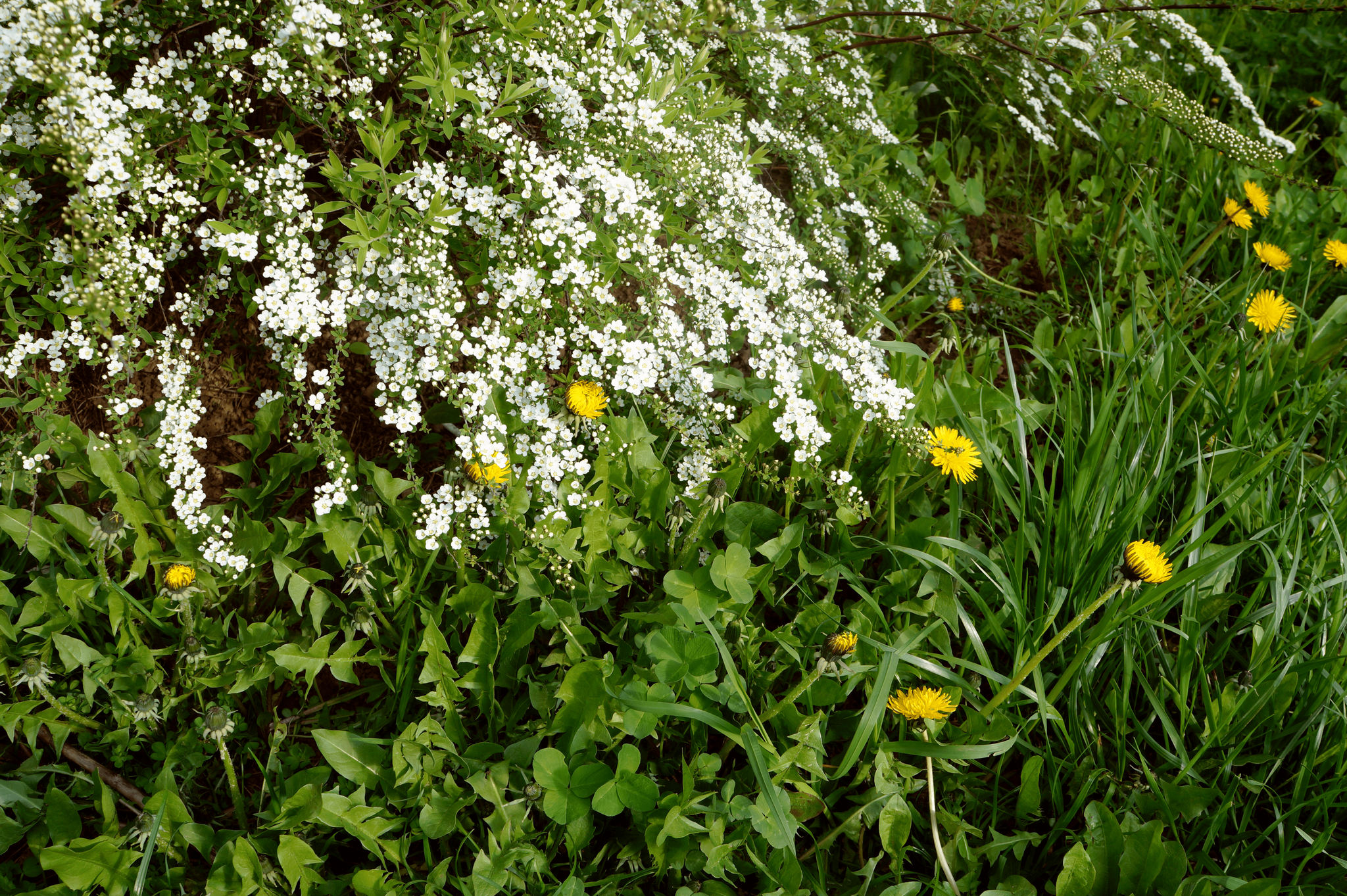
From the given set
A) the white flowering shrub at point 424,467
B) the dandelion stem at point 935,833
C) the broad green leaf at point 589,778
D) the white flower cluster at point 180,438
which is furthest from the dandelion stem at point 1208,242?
the white flower cluster at point 180,438

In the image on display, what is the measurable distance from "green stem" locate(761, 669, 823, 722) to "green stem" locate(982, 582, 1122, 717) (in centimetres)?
36

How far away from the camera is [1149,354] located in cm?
238

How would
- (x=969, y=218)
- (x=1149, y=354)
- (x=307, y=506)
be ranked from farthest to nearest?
(x=969, y=218)
(x=1149, y=354)
(x=307, y=506)

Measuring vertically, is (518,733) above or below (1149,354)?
below

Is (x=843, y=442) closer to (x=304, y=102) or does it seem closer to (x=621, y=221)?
(x=621, y=221)

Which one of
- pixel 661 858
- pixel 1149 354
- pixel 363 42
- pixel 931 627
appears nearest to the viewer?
pixel 661 858

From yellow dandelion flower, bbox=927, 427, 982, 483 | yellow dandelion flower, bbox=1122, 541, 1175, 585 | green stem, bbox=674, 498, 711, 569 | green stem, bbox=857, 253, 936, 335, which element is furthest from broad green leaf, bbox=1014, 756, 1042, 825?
green stem, bbox=857, 253, 936, 335

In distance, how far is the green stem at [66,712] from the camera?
1.54 metres

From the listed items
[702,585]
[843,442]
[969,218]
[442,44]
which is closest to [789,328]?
[843,442]

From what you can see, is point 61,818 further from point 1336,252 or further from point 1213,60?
point 1213,60

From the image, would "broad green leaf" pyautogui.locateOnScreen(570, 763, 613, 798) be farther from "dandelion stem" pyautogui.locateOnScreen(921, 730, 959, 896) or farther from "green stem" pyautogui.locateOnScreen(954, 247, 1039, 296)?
"green stem" pyautogui.locateOnScreen(954, 247, 1039, 296)

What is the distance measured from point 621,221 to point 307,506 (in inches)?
38.2

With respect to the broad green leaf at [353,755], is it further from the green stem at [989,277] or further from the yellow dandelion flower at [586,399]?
the green stem at [989,277]

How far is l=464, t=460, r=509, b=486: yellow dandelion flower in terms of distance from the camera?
5.38 feet
